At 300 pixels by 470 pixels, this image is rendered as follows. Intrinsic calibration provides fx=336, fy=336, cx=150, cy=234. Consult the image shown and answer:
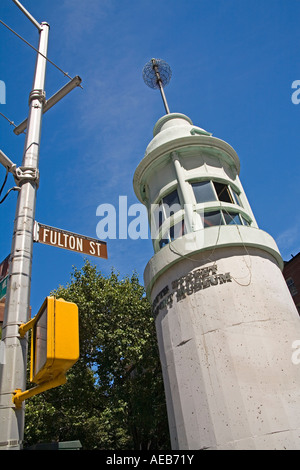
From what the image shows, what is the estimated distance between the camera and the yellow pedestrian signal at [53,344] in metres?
3.03

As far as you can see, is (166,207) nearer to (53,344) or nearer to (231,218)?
(231,218)

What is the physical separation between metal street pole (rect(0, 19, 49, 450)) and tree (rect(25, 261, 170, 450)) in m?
15.5

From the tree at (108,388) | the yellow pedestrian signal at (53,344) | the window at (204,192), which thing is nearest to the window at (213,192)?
the window at (204,192)

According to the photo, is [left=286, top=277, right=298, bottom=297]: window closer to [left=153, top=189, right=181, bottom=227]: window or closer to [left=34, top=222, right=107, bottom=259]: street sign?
[left=153, top=189, right=181, bottom=227]: window

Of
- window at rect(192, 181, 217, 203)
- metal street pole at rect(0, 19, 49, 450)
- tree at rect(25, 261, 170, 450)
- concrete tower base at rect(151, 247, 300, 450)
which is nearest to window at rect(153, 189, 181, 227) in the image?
window at rect(192, 181, 217, 203)

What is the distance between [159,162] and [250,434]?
10085 mm

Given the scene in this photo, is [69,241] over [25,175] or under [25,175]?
under

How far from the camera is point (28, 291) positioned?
4.37 meters

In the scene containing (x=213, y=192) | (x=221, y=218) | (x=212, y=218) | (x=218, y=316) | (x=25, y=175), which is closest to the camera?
(x=25, y=175)

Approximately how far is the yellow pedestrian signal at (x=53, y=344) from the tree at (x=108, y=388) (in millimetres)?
16333

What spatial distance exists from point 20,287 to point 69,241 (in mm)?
1573

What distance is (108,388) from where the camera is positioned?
1964 centimetres

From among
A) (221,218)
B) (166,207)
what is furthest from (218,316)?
(166,207)
